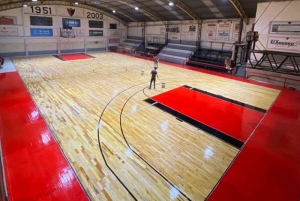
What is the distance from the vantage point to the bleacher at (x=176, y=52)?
64.1 feet

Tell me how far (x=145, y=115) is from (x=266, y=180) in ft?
14.2

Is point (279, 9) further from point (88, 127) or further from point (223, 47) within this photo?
point (88, 127)

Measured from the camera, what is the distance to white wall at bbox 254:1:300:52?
11.0 metres

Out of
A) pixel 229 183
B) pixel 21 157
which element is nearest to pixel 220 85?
pixel 229 183

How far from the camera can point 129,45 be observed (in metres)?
26.7

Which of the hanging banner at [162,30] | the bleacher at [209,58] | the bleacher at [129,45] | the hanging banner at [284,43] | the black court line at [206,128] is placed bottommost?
the black court line at [206,128]

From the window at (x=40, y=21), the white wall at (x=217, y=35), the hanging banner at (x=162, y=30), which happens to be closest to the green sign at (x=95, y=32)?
the window at (x=40, y=21)

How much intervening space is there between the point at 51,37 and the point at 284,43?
75.0 feet

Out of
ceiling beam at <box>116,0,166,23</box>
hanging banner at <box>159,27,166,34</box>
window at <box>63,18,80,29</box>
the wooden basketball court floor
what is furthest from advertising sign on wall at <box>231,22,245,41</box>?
window at <box>63,18,80,29</box>

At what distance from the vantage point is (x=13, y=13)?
19.1 m

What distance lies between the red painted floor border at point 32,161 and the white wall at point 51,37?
1600cm

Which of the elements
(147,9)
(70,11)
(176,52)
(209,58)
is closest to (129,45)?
(147,9)

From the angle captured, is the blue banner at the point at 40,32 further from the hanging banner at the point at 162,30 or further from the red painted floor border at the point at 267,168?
the red painted floor border at the point at 267,168

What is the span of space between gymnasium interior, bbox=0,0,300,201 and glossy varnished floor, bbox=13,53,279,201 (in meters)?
0.03
